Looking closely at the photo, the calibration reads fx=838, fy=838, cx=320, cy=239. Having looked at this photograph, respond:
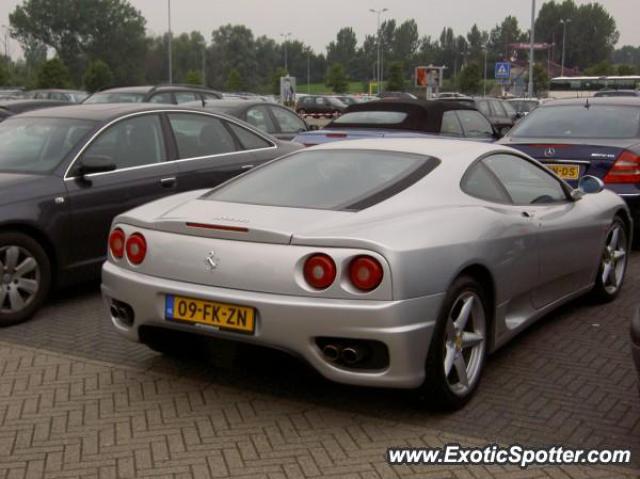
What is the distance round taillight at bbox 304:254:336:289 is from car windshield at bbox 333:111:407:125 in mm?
7015

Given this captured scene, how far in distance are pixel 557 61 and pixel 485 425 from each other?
548ft

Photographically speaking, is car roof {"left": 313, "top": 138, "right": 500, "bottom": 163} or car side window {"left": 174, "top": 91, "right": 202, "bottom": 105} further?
car side window {"left": 174, "top": 91, "right": 202, "bottom": 105}

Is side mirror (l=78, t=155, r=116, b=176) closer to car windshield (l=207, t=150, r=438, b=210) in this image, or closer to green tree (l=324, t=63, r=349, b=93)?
car windshield (l=207, t=150, r=438, b=210)

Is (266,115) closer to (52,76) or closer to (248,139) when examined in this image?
(248,139)

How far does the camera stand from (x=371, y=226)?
13.0ft

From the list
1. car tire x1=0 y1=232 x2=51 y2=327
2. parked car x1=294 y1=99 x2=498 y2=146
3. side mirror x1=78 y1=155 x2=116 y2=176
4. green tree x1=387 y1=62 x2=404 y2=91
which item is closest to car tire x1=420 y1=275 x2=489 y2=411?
car tire x1=0 y1=232 x2=51 y2=327

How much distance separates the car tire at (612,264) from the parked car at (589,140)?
4.89 ft

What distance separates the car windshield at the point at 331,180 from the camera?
4.39 metres

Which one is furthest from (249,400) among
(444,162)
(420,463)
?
(444,162)

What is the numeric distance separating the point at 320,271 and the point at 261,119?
845 centimetres

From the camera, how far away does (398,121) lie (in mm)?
10656

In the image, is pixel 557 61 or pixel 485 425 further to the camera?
pixel 557 61

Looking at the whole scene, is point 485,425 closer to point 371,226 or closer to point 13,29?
point 371,226

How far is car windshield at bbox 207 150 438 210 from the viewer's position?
14.4 ft
